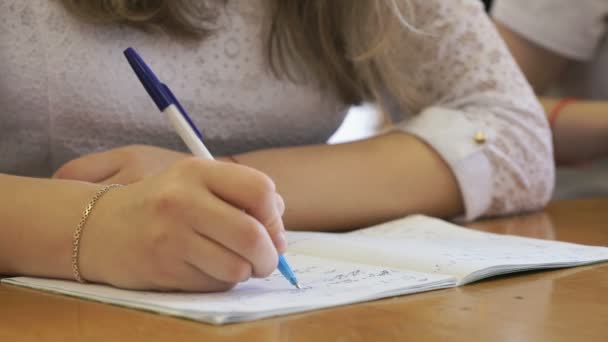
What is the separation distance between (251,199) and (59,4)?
16.1 inches

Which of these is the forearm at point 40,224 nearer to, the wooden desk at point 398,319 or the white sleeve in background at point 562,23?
the wooden desk at point 398,319

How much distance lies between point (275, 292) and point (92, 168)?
261mm

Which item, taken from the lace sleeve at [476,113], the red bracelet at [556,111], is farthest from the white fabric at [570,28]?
the lace sleeve at [476,113]

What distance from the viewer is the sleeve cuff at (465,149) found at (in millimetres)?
881

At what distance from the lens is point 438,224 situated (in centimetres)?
79

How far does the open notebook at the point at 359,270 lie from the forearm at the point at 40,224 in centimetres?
1

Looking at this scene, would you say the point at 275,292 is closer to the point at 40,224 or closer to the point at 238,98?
the point at 40,224

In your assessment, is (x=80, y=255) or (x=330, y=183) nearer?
(x=80, y=255)

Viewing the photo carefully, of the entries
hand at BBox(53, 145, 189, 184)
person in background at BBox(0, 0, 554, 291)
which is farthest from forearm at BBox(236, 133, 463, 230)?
hand at BBox(53, 145, 189, 184)

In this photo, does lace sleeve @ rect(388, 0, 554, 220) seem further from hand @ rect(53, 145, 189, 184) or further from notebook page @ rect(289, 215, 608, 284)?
hand @ rect(53, 145, 189, 184)

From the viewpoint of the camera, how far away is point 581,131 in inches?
50.3

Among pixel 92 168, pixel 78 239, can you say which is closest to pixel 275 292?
pixel 78 239

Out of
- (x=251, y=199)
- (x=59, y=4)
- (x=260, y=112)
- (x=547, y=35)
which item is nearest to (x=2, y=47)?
(x=59, y=4)

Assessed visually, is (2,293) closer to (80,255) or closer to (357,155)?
(80,255)
